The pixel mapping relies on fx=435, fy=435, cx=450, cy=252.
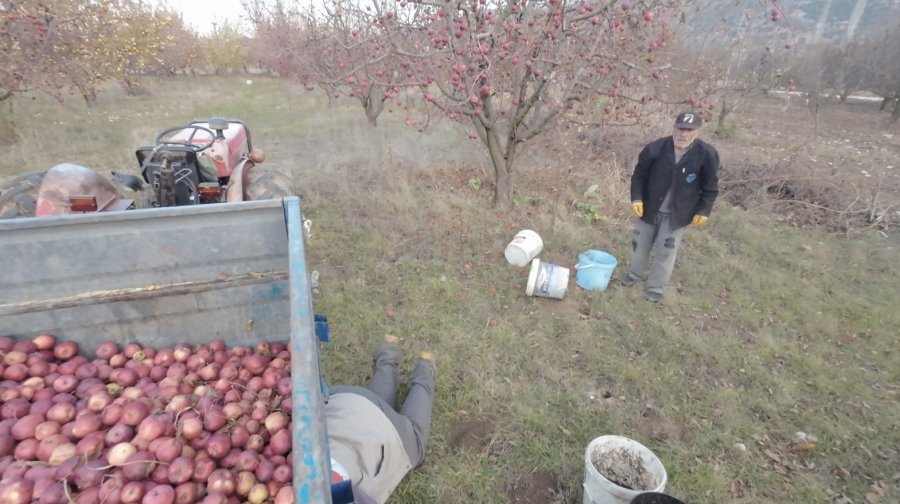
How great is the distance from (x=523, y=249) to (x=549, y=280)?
1.96 feet

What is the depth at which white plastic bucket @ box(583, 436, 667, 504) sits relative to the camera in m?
2.14

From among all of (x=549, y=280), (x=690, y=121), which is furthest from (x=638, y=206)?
(x=549, y=280)

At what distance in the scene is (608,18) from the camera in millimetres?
3996

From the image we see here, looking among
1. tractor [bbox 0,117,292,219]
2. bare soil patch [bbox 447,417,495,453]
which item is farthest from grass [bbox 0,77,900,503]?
tractor [bbox 0,117,292,219]

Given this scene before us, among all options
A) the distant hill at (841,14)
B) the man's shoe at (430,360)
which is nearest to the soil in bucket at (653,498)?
the man's shoe at (430,360)

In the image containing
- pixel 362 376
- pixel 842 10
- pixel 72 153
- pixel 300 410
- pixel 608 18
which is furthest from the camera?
pixel 842 10

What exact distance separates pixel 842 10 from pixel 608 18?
5321 cm

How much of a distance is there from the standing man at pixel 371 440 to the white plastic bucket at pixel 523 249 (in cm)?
237

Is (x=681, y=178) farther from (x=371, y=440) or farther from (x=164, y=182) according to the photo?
(x=164, y=182)

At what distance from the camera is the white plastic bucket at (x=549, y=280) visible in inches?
165

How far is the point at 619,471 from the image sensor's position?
2.35 metres

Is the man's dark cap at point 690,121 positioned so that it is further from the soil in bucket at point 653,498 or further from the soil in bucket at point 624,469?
the soil in bucket at point 653,498

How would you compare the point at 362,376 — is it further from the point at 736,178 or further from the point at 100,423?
the point at 736,178

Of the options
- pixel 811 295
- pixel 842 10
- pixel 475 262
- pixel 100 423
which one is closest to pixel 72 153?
pixel 475 262
